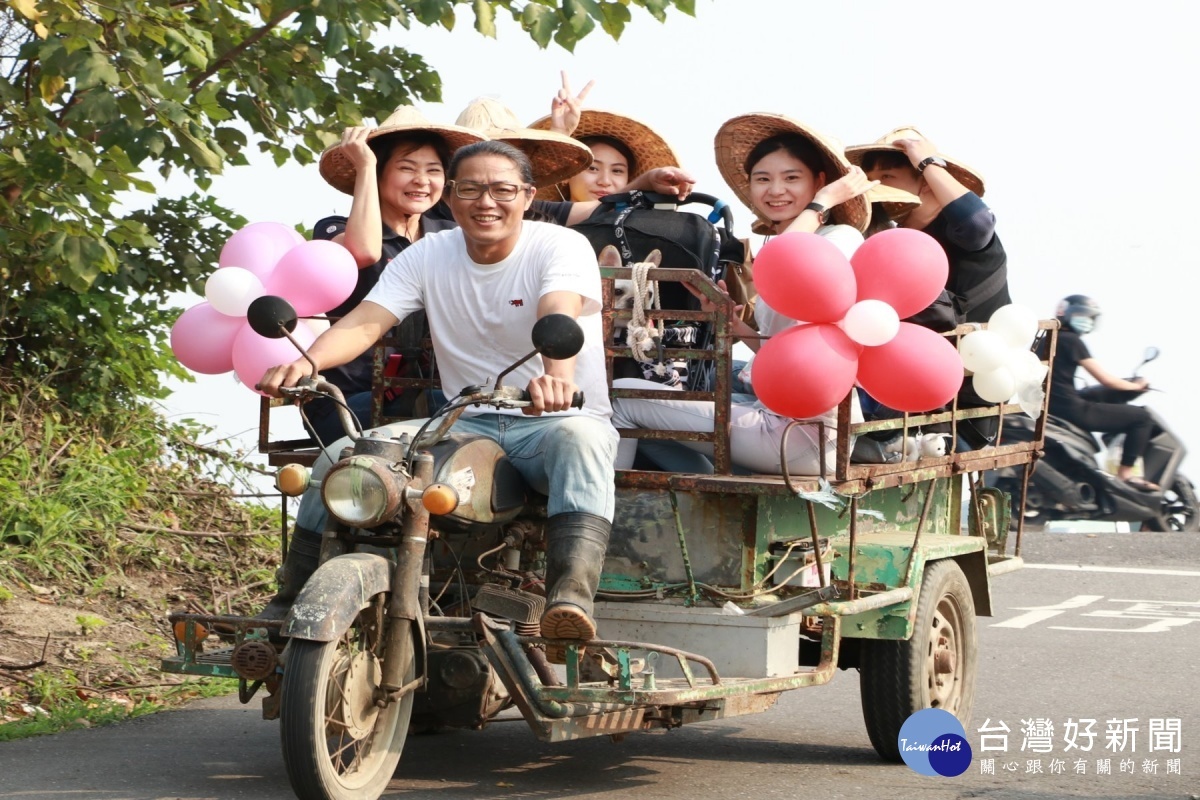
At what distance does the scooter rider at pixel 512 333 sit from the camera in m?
5.34

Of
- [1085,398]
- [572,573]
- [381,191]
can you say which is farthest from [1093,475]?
[572,573]

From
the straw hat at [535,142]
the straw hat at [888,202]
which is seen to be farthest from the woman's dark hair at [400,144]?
the straw hat at [888,202]

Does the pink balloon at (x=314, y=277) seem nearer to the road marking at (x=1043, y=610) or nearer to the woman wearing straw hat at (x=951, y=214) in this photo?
the woman wearing straw hat at (x=951, y=214)

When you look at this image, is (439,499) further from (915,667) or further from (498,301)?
(915,667)

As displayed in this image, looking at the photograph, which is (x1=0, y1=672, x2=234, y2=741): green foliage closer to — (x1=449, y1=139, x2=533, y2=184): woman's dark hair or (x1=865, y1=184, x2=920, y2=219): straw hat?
(x1=449, y1=139, x2=533, y2=184): woman's dark hair

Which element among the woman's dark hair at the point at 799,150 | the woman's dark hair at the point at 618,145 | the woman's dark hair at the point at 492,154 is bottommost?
the woman's dark hair at the point at 492,154

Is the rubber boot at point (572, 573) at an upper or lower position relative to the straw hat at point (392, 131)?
lower

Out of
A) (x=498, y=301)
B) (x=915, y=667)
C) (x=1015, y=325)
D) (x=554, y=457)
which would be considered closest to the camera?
(x=554, y=457)

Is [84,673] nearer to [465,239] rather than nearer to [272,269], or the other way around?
[272,269]

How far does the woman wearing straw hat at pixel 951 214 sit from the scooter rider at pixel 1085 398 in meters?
8.11

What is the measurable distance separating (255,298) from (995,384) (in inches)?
107

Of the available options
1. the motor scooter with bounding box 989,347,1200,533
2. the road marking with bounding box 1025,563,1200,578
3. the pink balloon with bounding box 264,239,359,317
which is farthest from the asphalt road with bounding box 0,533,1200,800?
the motor scooter with bounding box 989,347,1200,533

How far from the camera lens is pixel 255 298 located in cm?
628

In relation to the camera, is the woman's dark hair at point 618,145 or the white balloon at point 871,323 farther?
the woman's dark hair at point 618,145
